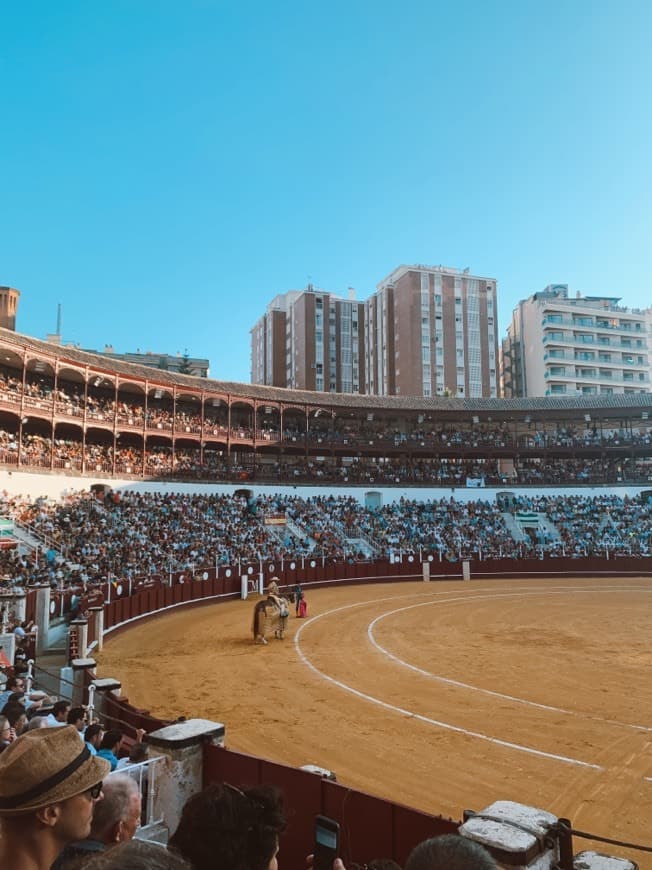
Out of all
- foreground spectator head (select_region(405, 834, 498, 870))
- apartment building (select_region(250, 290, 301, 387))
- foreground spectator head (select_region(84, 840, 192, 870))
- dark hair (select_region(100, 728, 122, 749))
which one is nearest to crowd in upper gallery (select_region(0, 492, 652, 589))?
dark hair (select_region(100, 728, 122, 749))

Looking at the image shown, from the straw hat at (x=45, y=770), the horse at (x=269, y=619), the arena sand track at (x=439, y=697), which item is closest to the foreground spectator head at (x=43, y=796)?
the straw hat at (x=45, y=770)

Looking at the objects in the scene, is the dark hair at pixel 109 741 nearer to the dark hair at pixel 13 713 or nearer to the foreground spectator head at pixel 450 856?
the dark hair at pixel 13 713

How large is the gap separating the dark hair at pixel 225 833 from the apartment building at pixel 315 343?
277 feet

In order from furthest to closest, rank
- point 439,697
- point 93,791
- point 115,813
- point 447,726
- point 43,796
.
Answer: point 439,697
point 447,726
point 115,813
point 93,791
point 43,796

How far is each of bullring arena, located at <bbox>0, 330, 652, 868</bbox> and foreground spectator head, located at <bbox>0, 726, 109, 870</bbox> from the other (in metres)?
6.75

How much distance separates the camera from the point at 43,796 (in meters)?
2.10

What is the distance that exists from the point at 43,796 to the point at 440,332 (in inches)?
3141

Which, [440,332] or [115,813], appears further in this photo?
[440,332]

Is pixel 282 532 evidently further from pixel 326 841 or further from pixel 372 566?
pixel 326 841

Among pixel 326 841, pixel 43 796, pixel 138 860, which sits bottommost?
pixel 326 841

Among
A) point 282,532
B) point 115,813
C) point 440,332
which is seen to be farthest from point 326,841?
point 440,332

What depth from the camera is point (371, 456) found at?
54.8 m

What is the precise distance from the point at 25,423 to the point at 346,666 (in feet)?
92.8

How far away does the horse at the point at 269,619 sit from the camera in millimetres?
19703
